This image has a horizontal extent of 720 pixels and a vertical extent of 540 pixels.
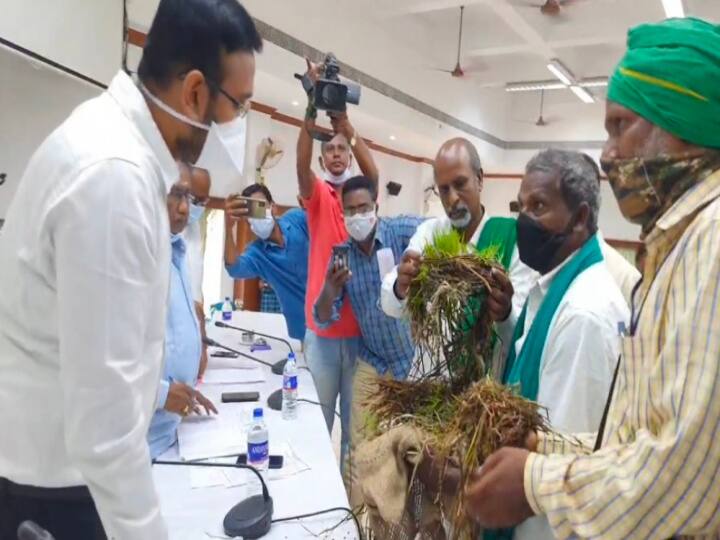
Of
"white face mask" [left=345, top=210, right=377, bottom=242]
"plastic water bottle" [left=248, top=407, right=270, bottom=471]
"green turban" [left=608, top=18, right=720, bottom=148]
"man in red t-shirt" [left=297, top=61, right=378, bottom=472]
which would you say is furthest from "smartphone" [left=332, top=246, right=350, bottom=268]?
"green turban" [left=608, top=18, right=720, bottom=148]

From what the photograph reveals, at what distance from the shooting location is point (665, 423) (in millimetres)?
617

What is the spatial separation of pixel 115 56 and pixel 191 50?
2362 mm

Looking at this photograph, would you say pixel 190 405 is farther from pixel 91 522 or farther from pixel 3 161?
pixel 3 161

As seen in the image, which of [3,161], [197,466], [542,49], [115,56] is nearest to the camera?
[197,466]

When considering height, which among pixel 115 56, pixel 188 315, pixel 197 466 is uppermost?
pixel 115 56

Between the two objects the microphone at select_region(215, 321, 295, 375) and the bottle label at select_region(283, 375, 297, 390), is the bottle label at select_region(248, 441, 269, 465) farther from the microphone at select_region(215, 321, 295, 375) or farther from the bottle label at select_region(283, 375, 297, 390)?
the microphone at select_region(215, 321, 295, 375)

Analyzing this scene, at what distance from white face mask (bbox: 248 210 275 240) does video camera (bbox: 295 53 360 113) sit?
925mm

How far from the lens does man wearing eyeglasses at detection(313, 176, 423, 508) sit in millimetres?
2455

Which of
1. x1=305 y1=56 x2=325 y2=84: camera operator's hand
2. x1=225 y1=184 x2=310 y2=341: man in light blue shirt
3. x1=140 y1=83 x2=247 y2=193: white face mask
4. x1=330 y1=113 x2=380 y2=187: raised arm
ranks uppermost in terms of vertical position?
x1=305 y1=56 x2=325 y2=84: camera operator's hand

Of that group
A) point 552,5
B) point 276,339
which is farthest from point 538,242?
point 552,5

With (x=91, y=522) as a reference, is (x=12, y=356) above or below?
above

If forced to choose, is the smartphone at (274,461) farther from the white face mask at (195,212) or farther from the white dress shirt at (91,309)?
the white face mask at (195,212)

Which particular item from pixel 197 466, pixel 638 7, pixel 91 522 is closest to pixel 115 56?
pixel 197 466

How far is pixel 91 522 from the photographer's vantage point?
3.06ft
